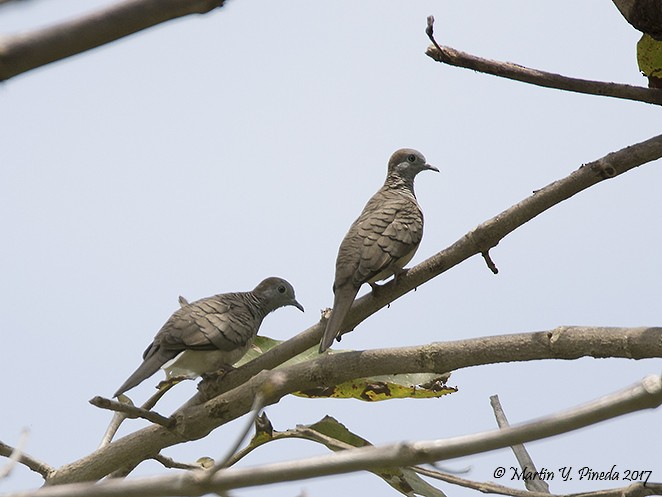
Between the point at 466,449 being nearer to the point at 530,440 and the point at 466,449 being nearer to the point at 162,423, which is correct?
the point at 530,440

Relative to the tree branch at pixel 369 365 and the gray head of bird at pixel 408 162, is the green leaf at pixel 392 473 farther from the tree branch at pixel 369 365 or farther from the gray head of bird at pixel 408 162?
the gray head of bird at pixel 408 162

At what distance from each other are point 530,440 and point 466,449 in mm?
106

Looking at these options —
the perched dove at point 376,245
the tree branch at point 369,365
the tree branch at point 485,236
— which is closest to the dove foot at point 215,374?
the tree branch at point 485,236

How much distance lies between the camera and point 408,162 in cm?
687

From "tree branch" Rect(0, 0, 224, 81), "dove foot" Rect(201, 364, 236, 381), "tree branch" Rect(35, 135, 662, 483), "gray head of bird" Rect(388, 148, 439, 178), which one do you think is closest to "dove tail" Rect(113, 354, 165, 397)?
"dove foot" Rect(201, 364, 236, 381)

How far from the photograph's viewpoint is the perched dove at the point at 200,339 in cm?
484

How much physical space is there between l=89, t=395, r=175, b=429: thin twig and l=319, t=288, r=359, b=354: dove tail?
2.55ft

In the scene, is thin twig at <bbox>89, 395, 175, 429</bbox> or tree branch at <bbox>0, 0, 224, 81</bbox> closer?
tree branch at <bbox>0, 0, 224, 81</bbox>

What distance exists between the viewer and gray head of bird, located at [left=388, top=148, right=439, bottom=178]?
22.4 ft

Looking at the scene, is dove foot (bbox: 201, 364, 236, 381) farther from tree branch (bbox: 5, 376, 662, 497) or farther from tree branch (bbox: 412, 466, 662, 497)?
tree branch (bbox: 5, 376, 662, 497)

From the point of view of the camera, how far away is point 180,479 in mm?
1376

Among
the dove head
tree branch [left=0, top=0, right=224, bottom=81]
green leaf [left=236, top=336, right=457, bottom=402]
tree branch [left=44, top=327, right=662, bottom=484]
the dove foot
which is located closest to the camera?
tree branch [left=0, top=0, right=224, bottom=81]

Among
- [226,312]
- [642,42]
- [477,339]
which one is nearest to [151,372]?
[226,312]

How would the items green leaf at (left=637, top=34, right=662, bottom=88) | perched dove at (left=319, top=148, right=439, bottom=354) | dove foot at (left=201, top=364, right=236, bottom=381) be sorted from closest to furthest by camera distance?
green leaf at (left=637, top=34, right=662, bottom=88), dove foot at (left=201, top=364, right=236, bottom=381), perched dove at (left=319, top=148, right=439, bottom=354)
